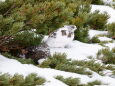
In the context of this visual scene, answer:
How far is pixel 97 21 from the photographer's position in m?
6.70

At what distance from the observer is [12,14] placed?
12.0 ft

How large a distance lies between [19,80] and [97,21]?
410 centimetres

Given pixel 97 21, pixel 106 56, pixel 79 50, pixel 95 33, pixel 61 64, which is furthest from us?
pixel 97 21

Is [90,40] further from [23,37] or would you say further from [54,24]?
[23,37]

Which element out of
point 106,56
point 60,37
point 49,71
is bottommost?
point 106,56

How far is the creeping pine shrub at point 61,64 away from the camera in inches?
160

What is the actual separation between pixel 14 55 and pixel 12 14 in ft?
2.45

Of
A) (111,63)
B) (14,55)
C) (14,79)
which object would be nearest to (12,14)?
(14,55)

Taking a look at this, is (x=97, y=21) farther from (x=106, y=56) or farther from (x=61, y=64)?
(x=61, y=64)

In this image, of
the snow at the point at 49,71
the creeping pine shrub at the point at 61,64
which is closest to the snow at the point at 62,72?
the snow at the point at 49,71

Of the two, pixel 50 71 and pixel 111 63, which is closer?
→ pixel 50 71

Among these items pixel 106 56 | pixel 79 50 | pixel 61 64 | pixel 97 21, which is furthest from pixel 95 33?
pixel 61 64

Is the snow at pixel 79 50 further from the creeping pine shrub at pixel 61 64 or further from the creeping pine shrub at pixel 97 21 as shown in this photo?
the creeping pine shrub at pixel 97 21

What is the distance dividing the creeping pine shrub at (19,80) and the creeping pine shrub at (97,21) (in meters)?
3.50
